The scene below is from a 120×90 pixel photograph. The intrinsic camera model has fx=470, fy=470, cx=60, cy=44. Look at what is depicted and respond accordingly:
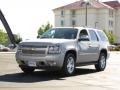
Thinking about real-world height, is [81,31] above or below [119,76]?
above

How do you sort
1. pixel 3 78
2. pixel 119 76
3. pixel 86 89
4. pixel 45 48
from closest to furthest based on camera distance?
pixel 86 89
pixel 3 78
pixel 45 48
pixel 119 76

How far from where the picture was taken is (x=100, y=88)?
1248 centimetres

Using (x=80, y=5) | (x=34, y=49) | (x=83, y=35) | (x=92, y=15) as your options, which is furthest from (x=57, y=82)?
(x=80, y=5)

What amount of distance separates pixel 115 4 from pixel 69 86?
133836 millimetres

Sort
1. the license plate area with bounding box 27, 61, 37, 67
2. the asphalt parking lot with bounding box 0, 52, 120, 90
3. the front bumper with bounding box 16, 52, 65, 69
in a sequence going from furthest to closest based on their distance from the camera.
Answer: the license plate area with bounding box 27, 61, 37, 67
the front bumper with bounding box 16, 52, 65, 69
the asphalt parking lot with bounding box 0, 52, 120, 90

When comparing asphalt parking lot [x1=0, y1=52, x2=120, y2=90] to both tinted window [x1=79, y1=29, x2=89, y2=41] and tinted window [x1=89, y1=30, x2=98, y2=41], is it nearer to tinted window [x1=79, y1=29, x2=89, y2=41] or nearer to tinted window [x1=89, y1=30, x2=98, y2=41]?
tinted window [x1=79, y1=29, x2=89, y2=41]

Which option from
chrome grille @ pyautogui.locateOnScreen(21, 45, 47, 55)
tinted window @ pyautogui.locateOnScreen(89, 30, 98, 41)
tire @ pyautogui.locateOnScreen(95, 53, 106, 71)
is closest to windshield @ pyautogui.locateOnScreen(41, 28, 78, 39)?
tinted window @ pyautogui.locateOnScreen(89, 30, 98, 41)

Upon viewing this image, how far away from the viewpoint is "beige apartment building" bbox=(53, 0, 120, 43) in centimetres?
13500

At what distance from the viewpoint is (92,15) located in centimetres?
13588

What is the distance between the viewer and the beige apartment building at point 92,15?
443ft

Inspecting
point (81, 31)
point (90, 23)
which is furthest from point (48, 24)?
point (81, 31)

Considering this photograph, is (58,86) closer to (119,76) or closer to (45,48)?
(45,48)

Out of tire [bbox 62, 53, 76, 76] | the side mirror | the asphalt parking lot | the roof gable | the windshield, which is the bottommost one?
the asphalt parking lot

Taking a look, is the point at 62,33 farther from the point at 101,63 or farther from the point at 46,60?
the point at 101,63
